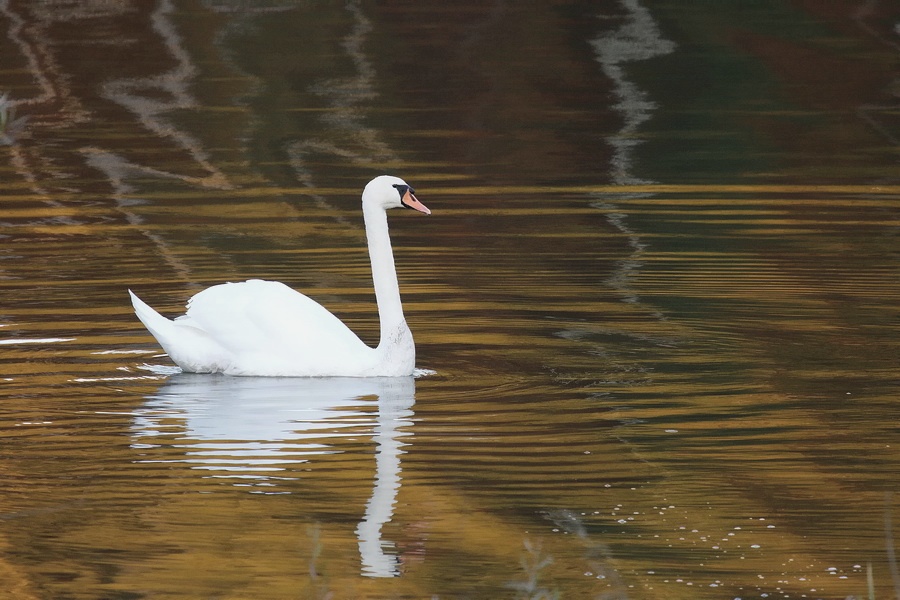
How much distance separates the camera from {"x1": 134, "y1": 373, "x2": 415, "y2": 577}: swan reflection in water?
8.31 metres

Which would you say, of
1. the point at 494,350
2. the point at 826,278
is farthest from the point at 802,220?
the point at 494,350

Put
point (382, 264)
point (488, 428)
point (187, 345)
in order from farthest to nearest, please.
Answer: point (382, 264) → point (187, 345) → point (488, 428)

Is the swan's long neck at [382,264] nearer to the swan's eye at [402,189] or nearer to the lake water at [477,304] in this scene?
the swan's eye at [402,189]

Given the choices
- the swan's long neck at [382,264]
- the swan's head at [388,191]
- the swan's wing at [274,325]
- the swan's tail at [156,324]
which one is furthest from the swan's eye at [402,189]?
the swan's tail at [156,324]

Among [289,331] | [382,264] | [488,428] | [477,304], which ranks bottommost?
[477,304]

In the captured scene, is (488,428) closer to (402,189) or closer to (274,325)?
(274,325)

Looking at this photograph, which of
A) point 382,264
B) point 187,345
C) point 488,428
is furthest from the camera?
point 382,264

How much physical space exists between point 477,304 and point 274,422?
317 centimetres

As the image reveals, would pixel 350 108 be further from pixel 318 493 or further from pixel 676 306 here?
pixel 318 493

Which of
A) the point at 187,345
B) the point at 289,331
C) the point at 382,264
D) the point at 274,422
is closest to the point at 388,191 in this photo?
the point at 382,264

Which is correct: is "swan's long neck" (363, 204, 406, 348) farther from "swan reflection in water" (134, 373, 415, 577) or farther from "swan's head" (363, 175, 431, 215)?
"swan reflection in water" (134, 373, 415, 577)

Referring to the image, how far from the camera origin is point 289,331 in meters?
10.1

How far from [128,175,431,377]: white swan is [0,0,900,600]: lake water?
0.15 meters

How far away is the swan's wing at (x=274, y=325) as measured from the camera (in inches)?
398
